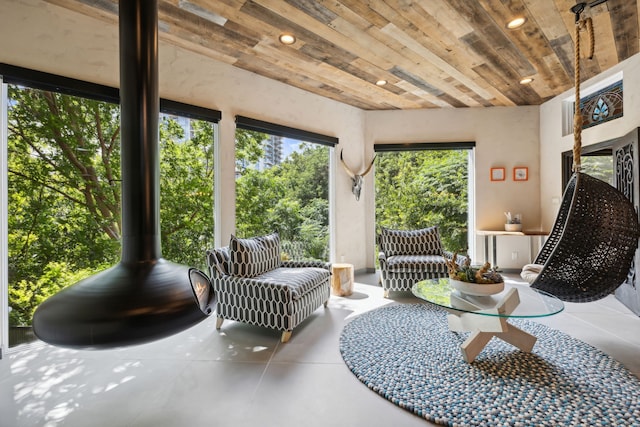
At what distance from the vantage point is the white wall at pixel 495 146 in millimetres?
4863

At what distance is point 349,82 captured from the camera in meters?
3.94

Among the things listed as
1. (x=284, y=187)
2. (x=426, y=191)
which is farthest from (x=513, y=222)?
(x=284, y=187)

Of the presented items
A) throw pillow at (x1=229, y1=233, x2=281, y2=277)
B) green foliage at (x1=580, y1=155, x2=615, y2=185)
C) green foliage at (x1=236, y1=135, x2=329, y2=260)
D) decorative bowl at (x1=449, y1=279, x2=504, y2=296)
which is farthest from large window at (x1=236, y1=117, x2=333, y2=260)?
green foliage at (x1=580, y1=155, x2=615, y2=185)

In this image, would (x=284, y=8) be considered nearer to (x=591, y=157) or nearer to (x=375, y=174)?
(x=375, y=174)

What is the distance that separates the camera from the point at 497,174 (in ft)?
16.1

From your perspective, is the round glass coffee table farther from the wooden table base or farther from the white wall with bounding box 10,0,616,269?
the white wall with bounding box 10,0,616,269

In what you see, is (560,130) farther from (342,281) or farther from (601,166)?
(342,281)

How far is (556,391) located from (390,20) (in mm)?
2975

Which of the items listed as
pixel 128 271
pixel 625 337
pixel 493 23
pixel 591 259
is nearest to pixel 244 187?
pixel 128 271

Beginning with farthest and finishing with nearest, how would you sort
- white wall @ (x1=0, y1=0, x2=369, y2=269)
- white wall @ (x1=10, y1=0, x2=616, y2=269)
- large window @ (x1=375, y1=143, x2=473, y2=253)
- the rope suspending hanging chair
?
large window @ (x1=375, y1=143, x2=473, y2=253)
white wall @ (x1=10, y1=0, x2=616, y2=269)
white wall @ (x1=0, y1=0, x2=369, y2=269)
the rope suspending hanging chair

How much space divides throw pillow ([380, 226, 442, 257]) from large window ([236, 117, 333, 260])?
0.99 metres

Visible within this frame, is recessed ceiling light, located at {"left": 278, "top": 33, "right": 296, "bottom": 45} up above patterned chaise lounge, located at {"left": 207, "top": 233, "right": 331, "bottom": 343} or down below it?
above

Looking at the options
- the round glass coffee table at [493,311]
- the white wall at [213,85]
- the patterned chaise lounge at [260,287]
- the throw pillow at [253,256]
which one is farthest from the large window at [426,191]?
the round glass coffee table at [493,311]

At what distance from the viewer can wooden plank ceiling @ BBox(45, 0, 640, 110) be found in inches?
97.0
